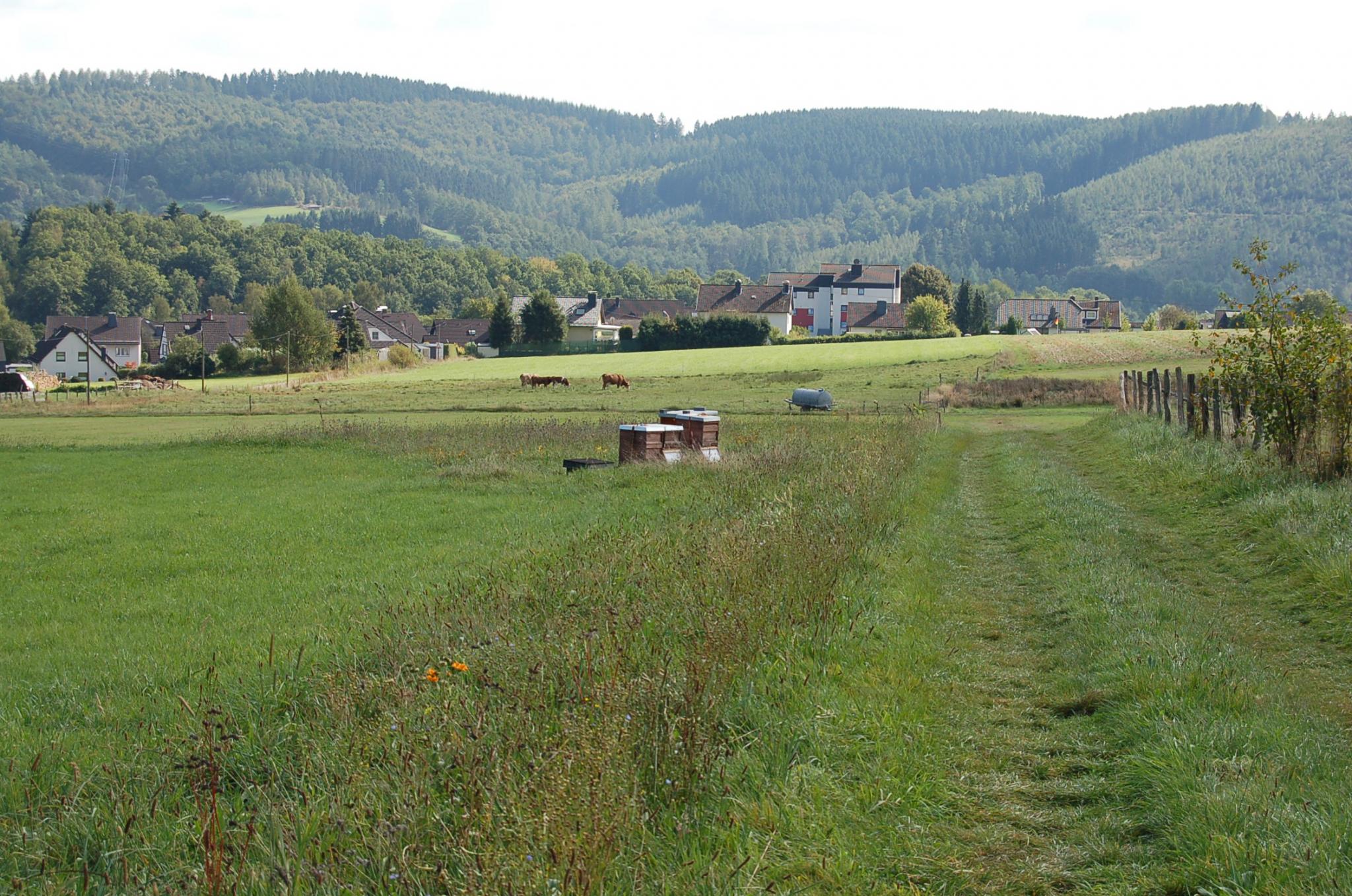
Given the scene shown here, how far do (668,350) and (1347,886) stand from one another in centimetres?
10557

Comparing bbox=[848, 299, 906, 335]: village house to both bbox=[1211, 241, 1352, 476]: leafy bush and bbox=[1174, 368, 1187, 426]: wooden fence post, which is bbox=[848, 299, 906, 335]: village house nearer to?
bbox=[1174, 368, 1187, 426]: wooden fence post

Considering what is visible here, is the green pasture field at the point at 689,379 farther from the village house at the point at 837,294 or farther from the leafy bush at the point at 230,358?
the village house at the point at 837,294

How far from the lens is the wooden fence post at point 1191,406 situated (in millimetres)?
22609

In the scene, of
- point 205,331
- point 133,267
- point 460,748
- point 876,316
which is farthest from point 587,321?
point 460,748

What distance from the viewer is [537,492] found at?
21703 mm

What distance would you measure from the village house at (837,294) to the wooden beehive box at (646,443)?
151146mm

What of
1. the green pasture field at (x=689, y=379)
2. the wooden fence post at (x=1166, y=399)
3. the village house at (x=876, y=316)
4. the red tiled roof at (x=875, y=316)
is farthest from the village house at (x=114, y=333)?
the wooden fence post at (x=1166, y=399)

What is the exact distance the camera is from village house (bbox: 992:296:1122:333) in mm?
176875

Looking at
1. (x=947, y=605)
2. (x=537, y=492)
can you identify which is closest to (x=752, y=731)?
(x=947, y=605)

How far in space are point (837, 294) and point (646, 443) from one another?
158 m

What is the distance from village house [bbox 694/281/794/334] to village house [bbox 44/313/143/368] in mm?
77362

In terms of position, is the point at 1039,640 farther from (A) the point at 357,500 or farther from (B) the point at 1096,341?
(B) the point at 1096,341

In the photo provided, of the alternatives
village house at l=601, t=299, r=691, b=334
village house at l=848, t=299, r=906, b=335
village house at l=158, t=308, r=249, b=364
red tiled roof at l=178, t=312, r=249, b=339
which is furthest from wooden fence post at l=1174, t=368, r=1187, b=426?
village house at l=601, t=299, r=691, b=334

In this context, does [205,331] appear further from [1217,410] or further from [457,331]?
[1217,410]
